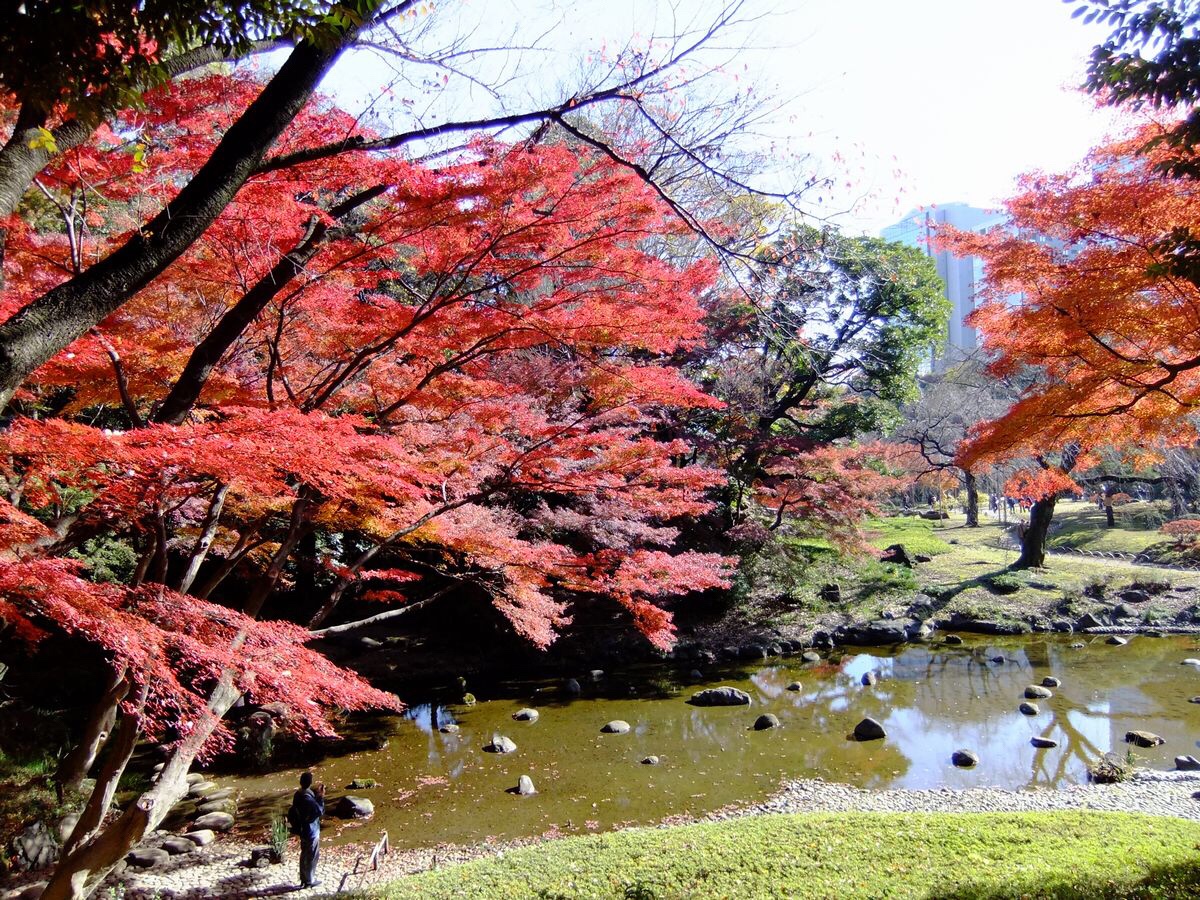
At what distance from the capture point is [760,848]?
526cm

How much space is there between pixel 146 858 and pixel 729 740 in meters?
6.60

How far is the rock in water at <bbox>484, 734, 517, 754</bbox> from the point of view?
29.5 ft

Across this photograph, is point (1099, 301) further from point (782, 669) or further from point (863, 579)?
point (863, 579)

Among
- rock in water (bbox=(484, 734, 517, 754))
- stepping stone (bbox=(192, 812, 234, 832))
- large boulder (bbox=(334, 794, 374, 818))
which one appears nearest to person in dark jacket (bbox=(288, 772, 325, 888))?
large boulder (bbox=(334, 794, 374, 818))

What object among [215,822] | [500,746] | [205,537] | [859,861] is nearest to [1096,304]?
[859,861]

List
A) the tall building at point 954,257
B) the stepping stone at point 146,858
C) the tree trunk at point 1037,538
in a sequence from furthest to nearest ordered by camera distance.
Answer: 1. the tree trunk at point 1037,538
2. the stepping stone at point 146,858
3. the tall building at point 954,257

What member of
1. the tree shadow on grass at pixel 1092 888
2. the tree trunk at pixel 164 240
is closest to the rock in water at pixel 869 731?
the tree shadow on grass at pixel 1092 888

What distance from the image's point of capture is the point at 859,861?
489 cm

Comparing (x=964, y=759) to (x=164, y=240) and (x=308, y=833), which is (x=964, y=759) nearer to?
(x=308, y=833)

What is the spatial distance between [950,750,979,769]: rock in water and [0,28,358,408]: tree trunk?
9295mm

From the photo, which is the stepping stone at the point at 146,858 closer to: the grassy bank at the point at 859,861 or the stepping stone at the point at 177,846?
the stepping stone at the point at 177,846

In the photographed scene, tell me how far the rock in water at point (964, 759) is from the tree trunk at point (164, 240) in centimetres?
930

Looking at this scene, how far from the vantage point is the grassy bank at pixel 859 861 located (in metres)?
4.20

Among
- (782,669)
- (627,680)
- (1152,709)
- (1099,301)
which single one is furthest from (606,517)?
(1152,709)
